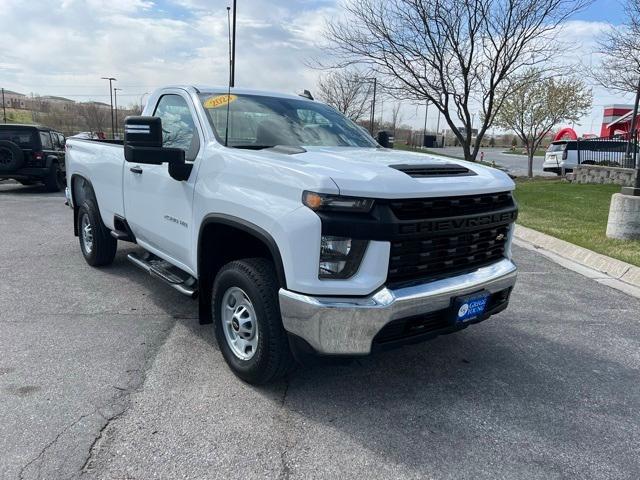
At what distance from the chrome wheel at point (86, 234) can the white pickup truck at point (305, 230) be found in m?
2.03

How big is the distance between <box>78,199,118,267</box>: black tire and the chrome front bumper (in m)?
3.80

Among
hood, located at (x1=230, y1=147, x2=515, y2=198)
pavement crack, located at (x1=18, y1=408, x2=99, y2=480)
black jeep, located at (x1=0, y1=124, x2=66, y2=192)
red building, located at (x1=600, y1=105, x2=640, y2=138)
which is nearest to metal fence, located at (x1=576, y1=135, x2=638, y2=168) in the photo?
red building, located at (x1=600, y1=105, x2=640, y2=138)

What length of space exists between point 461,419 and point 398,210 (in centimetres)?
132

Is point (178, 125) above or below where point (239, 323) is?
above

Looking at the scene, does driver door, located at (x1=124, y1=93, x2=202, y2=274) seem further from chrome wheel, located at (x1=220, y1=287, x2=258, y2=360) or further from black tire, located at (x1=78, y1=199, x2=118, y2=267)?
black tire, located at (x1=78, y1=199, x2=118, y2=267)

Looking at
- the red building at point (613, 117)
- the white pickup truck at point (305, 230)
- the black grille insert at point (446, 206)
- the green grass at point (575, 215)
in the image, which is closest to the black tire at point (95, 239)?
the white pickup truck at point (305, 230)

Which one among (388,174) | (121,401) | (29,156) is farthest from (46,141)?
(388,174)

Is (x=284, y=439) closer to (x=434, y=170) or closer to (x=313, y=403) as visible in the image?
(x=313, y=403)

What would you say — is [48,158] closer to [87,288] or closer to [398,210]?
[87,288]

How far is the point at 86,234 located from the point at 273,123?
3466mm

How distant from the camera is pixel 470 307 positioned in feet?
10.4

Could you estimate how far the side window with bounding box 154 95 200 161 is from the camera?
394cm

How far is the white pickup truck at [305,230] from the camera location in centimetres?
276

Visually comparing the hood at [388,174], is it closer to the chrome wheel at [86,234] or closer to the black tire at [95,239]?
the black tire at [95,239]
